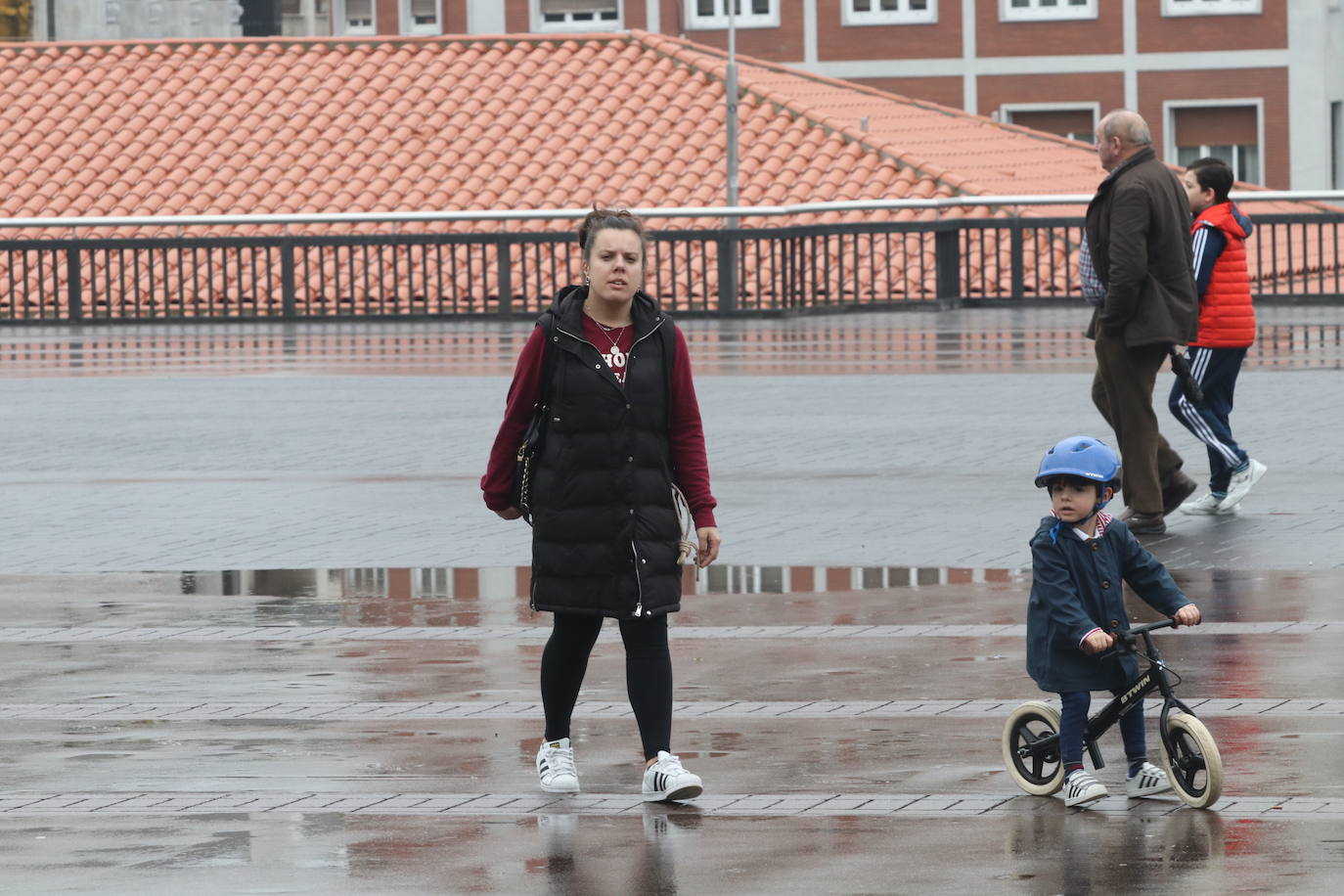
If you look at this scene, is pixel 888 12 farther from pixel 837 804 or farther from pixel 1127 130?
pixel 837 804

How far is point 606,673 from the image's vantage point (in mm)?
9273

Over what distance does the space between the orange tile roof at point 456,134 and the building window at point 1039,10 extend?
8161 millimetres

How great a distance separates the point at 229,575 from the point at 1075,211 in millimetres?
23570

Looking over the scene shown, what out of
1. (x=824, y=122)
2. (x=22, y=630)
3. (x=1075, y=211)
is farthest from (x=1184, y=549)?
(x=824, y=122)

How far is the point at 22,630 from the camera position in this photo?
33.9 feet

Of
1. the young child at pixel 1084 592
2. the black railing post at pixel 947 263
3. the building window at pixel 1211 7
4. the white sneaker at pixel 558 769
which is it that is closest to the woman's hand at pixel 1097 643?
the young child at pixel 1084 592

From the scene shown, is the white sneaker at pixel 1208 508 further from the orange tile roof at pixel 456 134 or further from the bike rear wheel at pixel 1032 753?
the orange tile roof at pixel 456 134

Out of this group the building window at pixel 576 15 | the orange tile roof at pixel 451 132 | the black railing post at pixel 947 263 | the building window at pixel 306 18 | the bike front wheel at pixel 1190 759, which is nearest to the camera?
the bike front wheel at pixel 1190 759

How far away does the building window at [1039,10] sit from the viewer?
171 ft

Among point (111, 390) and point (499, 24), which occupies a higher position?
point (499, 24)

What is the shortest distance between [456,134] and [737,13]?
52.8ft

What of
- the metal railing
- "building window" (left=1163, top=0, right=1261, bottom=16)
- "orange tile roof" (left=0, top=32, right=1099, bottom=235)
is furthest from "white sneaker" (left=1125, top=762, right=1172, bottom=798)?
"building window" (left=1163, top=0, right=1261, bottom=16)

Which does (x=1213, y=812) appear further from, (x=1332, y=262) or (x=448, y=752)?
(x=1332, y=262)

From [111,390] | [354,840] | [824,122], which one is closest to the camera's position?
[354,840]
